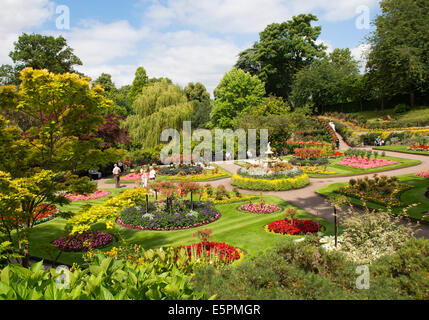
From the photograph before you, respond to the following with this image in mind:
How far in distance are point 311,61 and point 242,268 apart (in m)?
60.9

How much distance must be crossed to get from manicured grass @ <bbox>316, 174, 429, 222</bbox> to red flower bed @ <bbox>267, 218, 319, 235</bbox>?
4014 millimetres

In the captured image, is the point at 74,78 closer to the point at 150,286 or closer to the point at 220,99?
the point at 150,286

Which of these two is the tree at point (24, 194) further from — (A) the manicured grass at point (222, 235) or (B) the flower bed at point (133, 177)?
(B) the flower bed at point (133, 177)

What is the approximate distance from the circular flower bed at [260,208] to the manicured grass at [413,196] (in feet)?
10.7

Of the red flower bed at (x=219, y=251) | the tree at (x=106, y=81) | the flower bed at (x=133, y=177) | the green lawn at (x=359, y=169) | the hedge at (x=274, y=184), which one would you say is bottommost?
the red flower bed at (x=219, y=251)

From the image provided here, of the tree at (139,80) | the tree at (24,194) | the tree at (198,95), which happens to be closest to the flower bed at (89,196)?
the tree at (24,194)

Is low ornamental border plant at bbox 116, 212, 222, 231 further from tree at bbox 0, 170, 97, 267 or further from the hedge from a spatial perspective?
the hedge

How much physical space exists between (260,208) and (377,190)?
20.9 feet

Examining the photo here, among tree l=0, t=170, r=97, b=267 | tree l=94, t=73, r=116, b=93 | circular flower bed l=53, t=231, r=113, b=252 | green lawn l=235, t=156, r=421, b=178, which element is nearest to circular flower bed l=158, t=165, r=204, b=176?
green lawn l=235, t=156, r=421, b=178

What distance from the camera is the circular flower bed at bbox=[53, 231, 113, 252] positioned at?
10586mm

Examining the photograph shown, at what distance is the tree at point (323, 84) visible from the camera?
52.0m

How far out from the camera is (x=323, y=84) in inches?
2051
